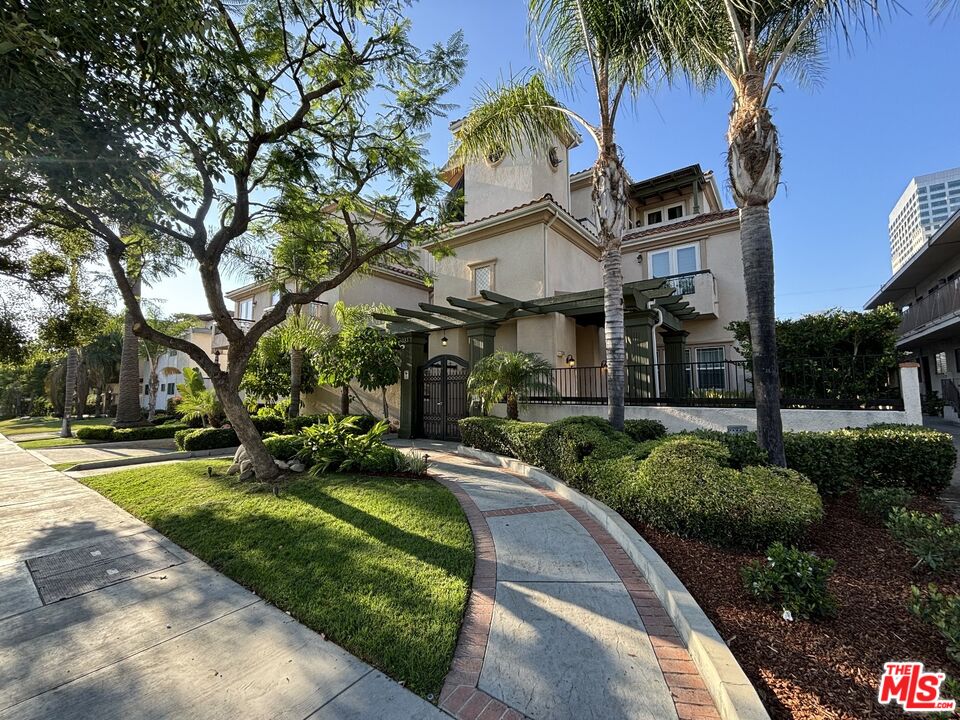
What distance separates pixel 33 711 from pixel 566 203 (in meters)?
16.6

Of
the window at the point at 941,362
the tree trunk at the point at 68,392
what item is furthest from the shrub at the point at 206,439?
the window at the point at 941,362

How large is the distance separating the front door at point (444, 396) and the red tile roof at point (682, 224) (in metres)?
9.32

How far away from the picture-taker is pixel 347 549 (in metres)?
4.32

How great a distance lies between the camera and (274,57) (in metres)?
6.70

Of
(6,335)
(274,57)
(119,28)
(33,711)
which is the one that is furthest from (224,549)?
(6,335)

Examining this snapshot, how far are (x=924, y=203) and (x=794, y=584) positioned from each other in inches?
1778

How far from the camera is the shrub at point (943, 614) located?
238 centimetres

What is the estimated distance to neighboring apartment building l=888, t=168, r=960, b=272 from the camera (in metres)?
28.6

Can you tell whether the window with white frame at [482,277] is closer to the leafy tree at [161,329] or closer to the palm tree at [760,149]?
the palm tree at [760,149]

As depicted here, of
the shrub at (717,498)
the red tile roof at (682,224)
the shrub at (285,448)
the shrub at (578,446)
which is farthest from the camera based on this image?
the red tile roof at (682,224)

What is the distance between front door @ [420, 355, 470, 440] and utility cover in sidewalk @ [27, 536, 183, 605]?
28.3ft

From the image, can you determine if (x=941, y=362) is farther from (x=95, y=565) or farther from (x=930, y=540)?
(x=95, y=565)

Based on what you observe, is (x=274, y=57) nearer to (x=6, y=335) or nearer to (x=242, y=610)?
(x=242, y=610)

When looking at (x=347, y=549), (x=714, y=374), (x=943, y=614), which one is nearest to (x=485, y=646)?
(x=347, y=549)
